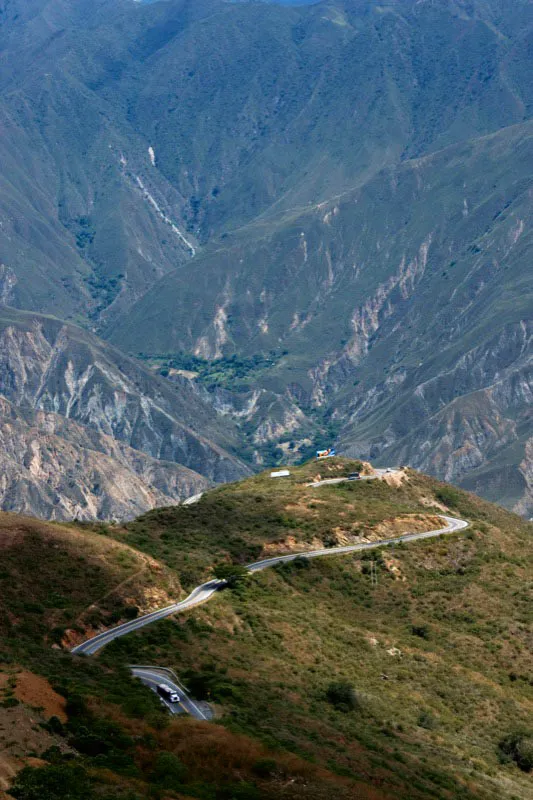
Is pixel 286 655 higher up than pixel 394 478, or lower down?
higher up

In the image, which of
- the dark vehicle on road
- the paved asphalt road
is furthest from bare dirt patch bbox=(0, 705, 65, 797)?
the dark vehicle on road

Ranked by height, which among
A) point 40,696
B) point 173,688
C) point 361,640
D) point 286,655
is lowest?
point 361,640

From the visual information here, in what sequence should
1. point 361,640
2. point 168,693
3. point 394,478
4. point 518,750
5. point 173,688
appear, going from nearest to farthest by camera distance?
1. point 168,693
2. point 173,688
3. point 518,750
4. point 361,640
5. point 394,478

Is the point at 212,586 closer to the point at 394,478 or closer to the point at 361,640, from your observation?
the point at 361,640

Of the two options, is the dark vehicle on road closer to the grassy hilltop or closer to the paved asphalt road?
the paved asphalt road

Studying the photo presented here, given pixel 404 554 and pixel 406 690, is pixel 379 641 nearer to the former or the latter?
pixel 406 690

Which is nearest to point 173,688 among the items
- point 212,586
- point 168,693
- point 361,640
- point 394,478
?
point 168,693

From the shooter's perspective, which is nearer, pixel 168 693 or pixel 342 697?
pixel 168 693

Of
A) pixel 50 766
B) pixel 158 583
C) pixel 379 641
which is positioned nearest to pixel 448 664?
pixel 379 641
